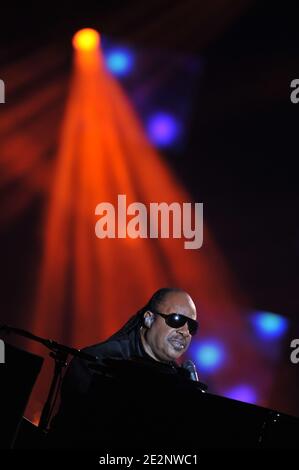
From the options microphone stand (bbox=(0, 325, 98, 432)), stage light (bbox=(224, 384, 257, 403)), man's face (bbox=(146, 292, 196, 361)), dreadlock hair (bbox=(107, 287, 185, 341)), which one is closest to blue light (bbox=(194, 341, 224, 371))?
stage light (bbox=(224, 384, 257, 403))

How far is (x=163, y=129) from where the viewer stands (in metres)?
5.66

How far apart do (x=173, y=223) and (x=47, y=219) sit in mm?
1056

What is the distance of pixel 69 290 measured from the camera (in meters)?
5.64

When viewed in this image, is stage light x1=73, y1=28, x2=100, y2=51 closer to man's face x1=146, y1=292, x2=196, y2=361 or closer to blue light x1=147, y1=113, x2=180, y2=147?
blue light x1=147, y1=113, x2=180, y2=147

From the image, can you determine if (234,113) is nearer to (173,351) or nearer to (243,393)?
(243,393)

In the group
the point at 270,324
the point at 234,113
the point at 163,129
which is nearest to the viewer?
the point at 270,324

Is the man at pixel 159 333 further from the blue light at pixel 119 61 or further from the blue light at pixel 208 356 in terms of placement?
the blue light at pixel 119 61

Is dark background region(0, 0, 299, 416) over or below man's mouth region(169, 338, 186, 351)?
over

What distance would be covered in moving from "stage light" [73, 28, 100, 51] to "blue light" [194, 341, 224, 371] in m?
2.60

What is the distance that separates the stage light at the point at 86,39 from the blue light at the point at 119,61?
144 mm

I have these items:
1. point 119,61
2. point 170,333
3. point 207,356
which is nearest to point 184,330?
point 170,333

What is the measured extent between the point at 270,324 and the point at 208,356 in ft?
1.81

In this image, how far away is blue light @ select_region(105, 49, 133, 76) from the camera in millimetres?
5617

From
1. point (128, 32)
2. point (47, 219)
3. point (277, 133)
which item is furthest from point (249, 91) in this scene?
point (47, 219)
